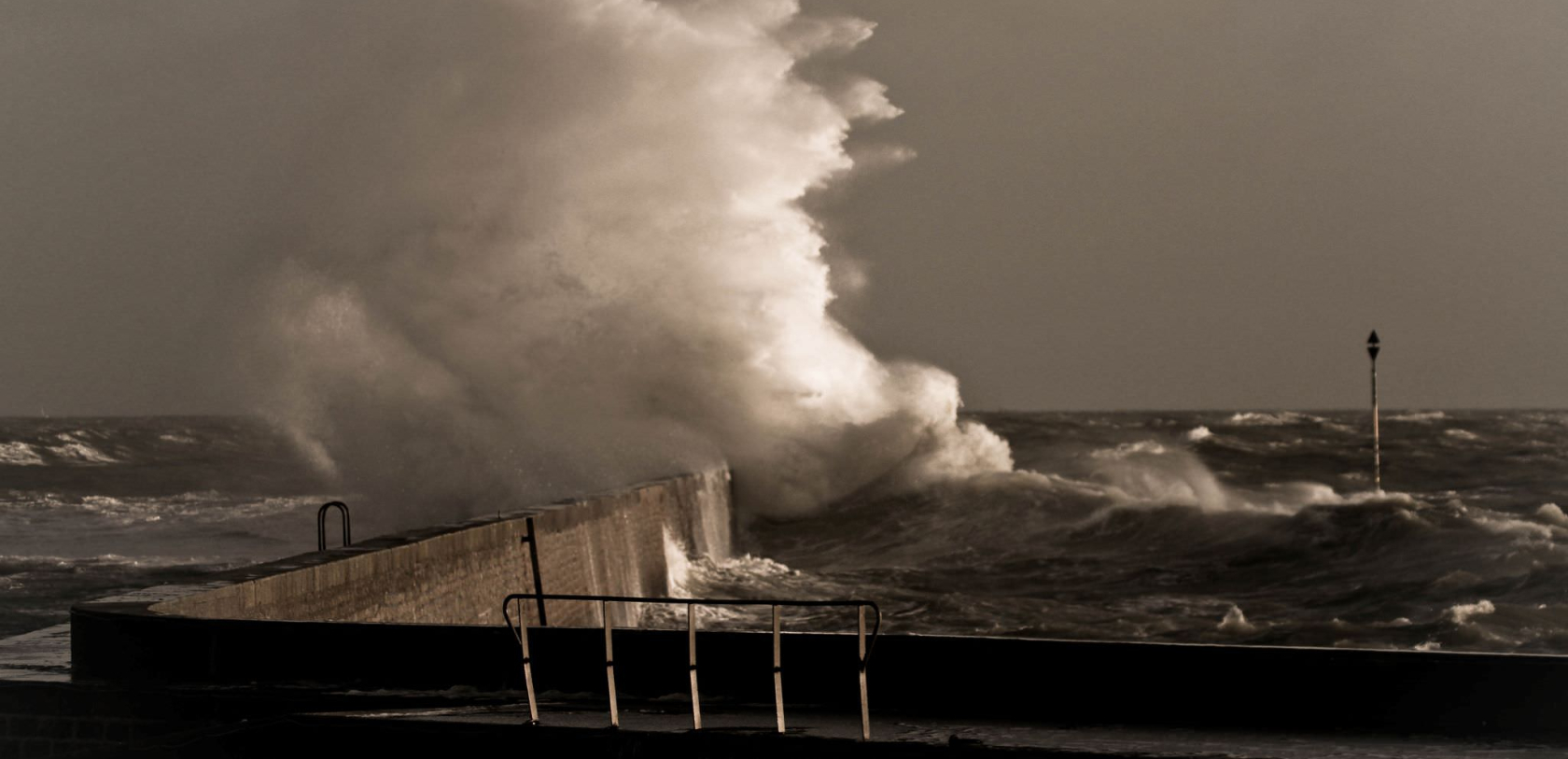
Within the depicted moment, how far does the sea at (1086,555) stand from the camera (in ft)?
50.4

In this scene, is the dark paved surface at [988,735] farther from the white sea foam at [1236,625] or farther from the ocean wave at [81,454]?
the ocean wave at [81,454]

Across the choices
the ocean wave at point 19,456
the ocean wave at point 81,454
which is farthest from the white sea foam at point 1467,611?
the ocean wave at point 19,456

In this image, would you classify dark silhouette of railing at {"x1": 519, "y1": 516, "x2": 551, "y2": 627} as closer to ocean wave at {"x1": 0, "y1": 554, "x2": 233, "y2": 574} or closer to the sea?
the sea

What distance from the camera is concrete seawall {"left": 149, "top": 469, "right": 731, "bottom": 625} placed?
8672mm

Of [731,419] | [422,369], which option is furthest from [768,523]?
[422,369]

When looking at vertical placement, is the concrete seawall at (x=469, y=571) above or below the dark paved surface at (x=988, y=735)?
above

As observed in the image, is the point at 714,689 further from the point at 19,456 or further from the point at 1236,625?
the point at 19,456

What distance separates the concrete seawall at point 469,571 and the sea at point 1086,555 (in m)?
0.93

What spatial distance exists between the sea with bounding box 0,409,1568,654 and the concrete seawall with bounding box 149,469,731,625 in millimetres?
→ 926

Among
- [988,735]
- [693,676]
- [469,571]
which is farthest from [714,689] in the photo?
[469,571]

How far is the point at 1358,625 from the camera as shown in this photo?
15438 millimetres

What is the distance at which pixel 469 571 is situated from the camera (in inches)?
443

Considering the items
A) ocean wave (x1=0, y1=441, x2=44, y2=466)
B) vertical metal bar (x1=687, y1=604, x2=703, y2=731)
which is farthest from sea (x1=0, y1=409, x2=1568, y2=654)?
ocean wave (x1=0, y1=441, x2=44, y2=466)

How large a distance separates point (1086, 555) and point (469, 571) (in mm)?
12753
